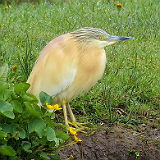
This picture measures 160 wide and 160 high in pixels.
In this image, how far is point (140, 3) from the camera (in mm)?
8375

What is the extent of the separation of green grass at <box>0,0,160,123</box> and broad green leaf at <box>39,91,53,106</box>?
3.31 ft

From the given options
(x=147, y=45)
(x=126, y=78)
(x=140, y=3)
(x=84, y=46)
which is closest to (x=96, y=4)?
(x=140, y=3)

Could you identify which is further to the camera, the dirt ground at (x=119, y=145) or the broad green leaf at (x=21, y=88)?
the dirt ground at (x=119, y=145)

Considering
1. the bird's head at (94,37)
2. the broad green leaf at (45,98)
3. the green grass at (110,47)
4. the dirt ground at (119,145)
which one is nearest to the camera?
the broad green leaf at (45,98)

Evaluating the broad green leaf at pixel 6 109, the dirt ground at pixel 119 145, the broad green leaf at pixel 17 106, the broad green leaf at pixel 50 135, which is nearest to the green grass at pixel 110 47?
the dirt ground at pixel 119 145

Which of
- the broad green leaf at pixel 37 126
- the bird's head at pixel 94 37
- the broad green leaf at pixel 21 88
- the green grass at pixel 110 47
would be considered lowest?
the green grass at pixel 110 47

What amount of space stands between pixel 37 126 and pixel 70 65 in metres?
0.64

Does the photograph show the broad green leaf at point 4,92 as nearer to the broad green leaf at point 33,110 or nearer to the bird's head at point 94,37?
the broad green leaf at point 33,110

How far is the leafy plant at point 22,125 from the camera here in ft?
11.8

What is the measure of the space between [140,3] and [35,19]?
1.91 metres

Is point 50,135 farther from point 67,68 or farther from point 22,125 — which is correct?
point 67,68

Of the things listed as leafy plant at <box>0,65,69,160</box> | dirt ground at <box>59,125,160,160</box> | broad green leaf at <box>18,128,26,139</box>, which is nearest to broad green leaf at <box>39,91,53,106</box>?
leafy plant at <box>0,65,69,160</box>

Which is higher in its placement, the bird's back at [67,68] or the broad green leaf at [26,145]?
the bird's back at [67,68]

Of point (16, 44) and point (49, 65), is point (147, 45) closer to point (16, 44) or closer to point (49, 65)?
point (16, 44)
